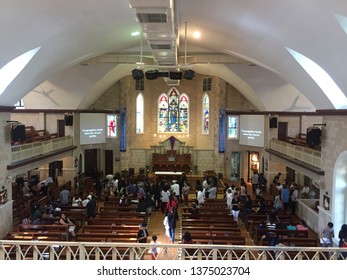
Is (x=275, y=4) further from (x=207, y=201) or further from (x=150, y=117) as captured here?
(x=150, y=117)

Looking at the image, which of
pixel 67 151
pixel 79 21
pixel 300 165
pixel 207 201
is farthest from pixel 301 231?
pixel 67 151

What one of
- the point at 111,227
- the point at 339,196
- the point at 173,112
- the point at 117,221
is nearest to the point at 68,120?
the point at 173,112

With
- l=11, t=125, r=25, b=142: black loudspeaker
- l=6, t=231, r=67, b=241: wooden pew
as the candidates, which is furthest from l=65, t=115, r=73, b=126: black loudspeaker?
l=6, t=231, r=67, b=241: wooden pew

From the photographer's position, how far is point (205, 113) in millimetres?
28375

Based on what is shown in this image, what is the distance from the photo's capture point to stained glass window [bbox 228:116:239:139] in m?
26.1

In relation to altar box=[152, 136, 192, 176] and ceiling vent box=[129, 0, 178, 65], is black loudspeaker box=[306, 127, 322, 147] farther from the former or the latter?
altar box=[152, 136, 192, 176]

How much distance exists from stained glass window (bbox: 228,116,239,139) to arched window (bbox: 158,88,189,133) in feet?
13.2

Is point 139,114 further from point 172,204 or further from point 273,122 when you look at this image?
point 172,204

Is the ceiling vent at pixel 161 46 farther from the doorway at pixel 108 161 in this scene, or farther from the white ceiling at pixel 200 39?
the doorway at pixel 108 161

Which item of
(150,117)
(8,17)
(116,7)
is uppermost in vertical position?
(116,7)

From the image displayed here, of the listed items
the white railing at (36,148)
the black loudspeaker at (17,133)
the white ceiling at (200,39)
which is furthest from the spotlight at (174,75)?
the white railing at (36,148)

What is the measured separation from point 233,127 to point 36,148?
47.3 feet

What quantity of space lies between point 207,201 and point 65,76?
10.9 m
